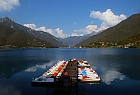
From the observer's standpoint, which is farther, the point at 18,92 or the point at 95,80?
the point at 95,80

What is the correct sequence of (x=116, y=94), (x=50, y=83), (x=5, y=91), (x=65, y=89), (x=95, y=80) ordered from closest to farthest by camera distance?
1. (x=65, y=89)
2. (x=116, y=94)
3. (x=5, y=91)
4. (x=50, y=83)
5. (x=95, y=80)

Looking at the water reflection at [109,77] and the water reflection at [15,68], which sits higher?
the water reflection at [15,68]

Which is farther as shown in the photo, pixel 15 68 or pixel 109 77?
pixel 15 68

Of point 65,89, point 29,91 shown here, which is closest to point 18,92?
point 29,91

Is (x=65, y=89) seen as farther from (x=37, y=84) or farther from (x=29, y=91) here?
(x=37, y=84)

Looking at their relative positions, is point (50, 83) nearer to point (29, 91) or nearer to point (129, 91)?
point (29, 91)

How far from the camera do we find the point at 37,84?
44438 millimetres

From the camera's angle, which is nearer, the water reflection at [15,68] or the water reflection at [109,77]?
the water reflection at [109,77]

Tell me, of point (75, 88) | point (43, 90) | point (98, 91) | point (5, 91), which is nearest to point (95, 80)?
point (98, 91)

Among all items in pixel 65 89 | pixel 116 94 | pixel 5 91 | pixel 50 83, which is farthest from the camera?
pixel 50 83

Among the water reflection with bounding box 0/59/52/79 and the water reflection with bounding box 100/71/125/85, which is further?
the water reflection with bounding box 0/59/52/79

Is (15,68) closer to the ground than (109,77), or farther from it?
farther from it

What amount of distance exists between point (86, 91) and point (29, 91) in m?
13.3

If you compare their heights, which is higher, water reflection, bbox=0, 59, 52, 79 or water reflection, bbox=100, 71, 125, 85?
water reflection, bbox=0, 59, 52, 79
